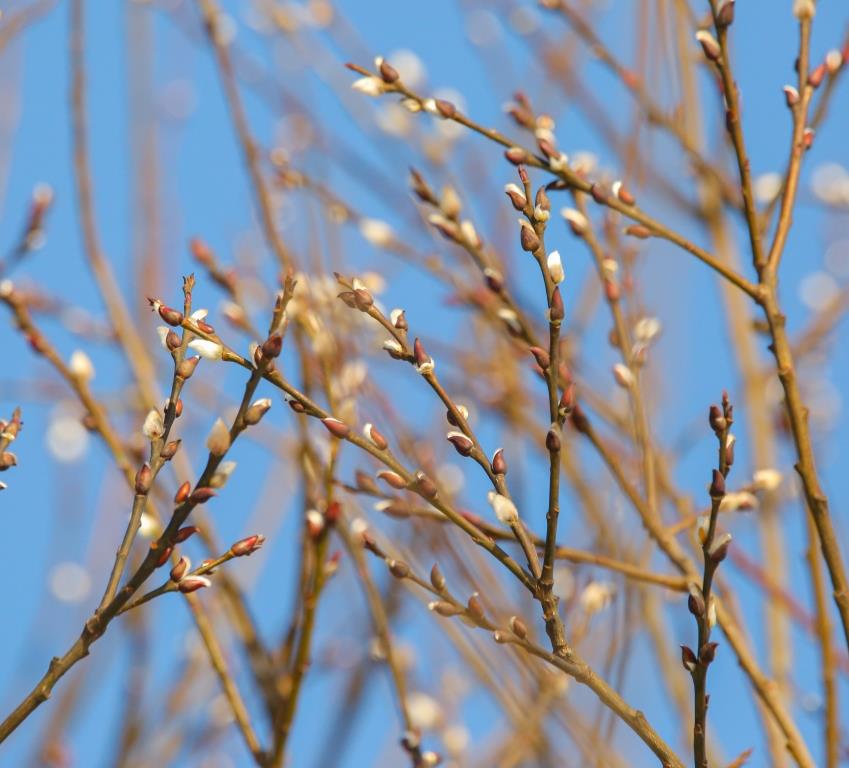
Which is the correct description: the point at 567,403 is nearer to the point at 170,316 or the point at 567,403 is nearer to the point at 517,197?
the point at 517,197

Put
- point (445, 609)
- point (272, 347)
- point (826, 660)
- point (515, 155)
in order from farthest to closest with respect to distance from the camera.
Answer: point (826, 660), point (515, 155), point (445, 609), point (272, 347)

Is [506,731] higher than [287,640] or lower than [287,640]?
higher

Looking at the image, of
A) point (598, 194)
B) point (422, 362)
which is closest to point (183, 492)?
point (422, 362)

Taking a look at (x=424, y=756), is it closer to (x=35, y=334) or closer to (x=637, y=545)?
(x=35, y=334)

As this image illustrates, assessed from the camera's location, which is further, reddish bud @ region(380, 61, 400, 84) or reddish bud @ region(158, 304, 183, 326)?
reddish bud @ region(380, 61, 400, 84)

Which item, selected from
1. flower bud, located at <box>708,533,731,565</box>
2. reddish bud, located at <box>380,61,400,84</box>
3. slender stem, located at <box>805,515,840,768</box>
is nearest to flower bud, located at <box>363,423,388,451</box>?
flower bud, located at <box>708,533,731,565</box>

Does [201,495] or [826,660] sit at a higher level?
[826,660]

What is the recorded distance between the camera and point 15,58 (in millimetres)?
3309

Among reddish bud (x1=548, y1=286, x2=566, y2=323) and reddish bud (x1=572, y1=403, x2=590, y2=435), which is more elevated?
reddish bud (x1=572, y1=403, x2=590, y2=435)

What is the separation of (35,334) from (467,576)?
0.78 m

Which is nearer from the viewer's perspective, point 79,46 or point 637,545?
point 79,46

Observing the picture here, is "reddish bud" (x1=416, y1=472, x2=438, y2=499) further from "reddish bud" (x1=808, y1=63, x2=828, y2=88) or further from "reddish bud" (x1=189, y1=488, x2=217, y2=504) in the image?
"reddish bud" (x1=808, y1=63, x2=828, y2=88)

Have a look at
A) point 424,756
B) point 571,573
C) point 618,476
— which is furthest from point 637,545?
point 424,756

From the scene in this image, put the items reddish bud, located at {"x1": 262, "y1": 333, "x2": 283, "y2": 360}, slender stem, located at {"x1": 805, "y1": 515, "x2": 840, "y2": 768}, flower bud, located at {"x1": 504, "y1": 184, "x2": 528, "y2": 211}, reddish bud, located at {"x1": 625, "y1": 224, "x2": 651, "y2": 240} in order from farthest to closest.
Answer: reddish bud, located at {"x1": 625, "y1": 224, "x2": 651, "y2": 240} < slender stem, located at {"x1": 805, "y1": 515, "x2": 840, "y2": 768} < flower bud, located at {"x1": 504, "y1": 184, "x2": 528, "y2": 211} < reddish bud, located at {"x1": 262, "y1": 333, "x2": 283, "y2": 360}
